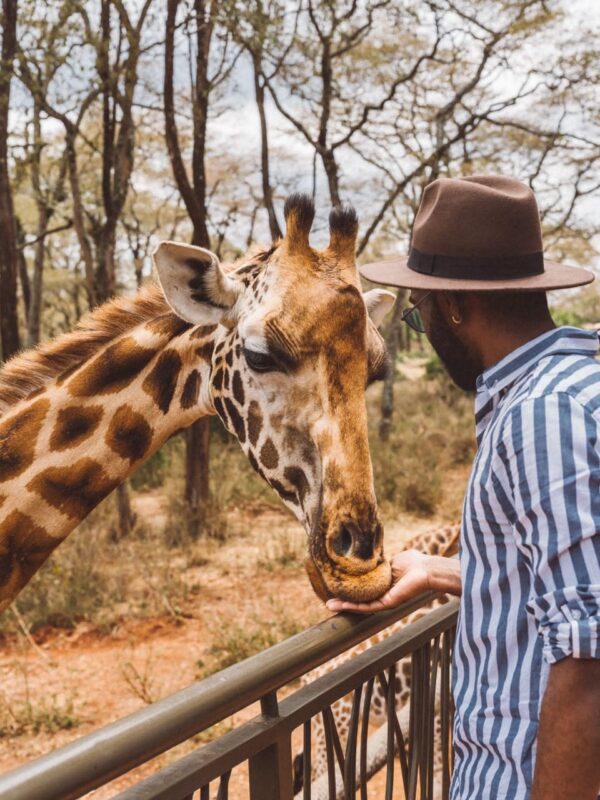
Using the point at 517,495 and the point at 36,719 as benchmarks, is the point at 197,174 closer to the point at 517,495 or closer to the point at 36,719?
the point at 36,719

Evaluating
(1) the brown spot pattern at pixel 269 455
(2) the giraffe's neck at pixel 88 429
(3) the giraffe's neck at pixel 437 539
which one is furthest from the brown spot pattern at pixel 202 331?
(3) the giraffe's neck at pixel 437 539

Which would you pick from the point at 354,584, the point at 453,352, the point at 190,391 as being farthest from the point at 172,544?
the point at 453,352

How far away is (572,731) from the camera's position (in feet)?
3.45

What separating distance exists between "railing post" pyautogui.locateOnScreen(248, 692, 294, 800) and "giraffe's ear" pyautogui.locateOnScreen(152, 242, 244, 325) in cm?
141

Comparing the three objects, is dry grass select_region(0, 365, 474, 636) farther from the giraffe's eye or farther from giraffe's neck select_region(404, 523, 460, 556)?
the giraffe's eye

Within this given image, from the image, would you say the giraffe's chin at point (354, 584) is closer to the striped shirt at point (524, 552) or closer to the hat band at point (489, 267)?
the striped shirt at point (524, 552)

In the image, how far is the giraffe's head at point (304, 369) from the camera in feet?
6.59

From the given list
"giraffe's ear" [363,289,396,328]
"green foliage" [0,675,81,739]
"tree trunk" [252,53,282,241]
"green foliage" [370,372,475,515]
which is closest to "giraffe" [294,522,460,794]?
"giraffe's ear" [363,289,396,328]

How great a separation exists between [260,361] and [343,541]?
662mm

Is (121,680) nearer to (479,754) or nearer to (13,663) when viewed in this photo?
(13,663)

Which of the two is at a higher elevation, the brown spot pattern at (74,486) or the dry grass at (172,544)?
the brown spot pattern at (74,486)

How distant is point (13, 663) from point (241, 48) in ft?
27.9

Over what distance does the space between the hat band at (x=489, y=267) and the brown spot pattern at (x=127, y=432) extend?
5.06 ft

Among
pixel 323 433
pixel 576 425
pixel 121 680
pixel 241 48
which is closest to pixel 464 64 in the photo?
pixel 241 48
